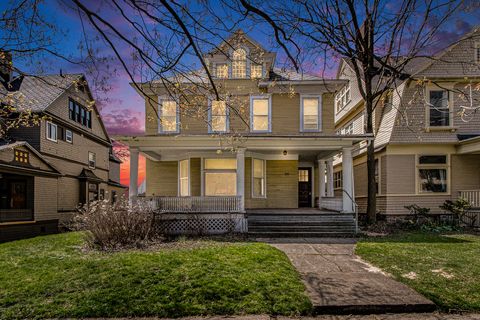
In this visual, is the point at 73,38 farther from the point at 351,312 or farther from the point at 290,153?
the point at 290,153

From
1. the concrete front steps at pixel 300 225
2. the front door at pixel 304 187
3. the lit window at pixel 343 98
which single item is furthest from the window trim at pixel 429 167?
the lit window at pixel 343 98

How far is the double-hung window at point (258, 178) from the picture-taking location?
587 inches

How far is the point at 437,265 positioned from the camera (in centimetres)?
661

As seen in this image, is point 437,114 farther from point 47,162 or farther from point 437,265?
point 47,162

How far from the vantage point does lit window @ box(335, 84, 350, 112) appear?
2122 centimetres

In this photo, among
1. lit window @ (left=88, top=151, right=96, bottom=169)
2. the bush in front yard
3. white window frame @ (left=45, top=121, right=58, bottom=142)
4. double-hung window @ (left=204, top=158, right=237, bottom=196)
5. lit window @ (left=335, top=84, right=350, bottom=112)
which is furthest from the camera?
lit window @ (left=88, top=151, right=96, bottom=169)

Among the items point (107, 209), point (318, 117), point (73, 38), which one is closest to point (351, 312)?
point (73, 38)

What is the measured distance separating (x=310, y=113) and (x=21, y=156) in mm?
13723

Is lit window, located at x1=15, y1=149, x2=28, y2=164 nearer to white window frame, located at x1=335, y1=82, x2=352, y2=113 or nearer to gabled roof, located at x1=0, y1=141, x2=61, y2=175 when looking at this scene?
gabled roof, located at x1=0, y1=141, x2=61, y2=175

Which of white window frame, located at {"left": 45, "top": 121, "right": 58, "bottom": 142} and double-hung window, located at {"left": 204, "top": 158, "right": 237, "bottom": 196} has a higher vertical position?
white window frame, located at {"left": 45, "top": 121, "right": 58, "bottom": 142}

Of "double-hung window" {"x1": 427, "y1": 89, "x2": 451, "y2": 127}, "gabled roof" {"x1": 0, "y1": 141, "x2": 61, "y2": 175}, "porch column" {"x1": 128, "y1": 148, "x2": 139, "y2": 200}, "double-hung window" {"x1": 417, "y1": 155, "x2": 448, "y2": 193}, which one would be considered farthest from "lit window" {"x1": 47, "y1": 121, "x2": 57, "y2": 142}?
"double-hung window" {"x1": 427, "y1": 89, "x2": 451, "y2": 127}

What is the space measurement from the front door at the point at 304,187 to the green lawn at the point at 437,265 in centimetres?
Result: 647

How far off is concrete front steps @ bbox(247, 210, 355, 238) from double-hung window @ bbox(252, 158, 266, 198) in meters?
2.55

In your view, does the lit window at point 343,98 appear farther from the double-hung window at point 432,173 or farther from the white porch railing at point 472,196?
the white porch railing at point 472,196
